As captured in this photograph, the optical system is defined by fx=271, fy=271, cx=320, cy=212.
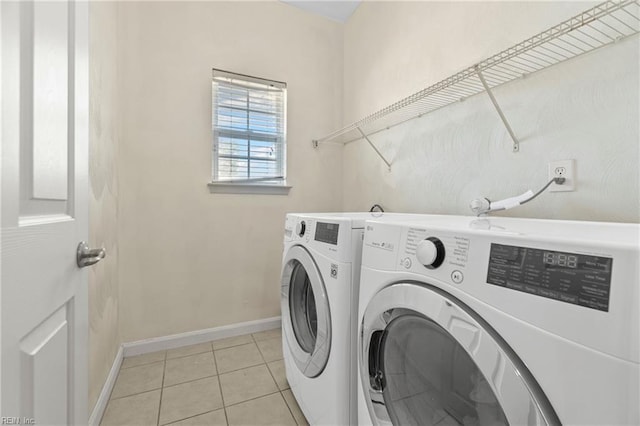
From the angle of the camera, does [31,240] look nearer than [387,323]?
Yes

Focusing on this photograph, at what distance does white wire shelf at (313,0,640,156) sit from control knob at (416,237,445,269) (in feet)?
2.34

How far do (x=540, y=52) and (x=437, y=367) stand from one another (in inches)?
46.1

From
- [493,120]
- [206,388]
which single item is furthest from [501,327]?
[206,388]

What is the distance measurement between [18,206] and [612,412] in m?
0.96

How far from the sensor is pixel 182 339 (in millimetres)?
1928

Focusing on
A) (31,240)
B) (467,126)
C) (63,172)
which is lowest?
(31,240)

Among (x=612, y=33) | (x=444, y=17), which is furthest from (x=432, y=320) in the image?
(x=444, y=17)

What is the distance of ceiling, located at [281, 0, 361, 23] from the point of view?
2201 millimetres

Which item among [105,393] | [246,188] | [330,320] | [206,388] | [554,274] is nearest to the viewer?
[554,274]

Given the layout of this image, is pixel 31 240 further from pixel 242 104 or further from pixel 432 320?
pixel 242 104

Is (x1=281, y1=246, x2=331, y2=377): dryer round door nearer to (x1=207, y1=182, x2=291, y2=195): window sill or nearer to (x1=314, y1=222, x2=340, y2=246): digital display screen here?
(x1=314, y1=222, x2=340, y2=246): digital display screen

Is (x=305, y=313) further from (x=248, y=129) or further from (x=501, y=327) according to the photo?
(x=248, y=129)

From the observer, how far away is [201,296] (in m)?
1.99

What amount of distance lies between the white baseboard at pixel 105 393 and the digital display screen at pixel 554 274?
1.67 meters
